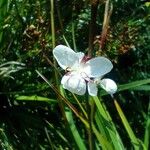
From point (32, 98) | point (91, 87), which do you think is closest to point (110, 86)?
point (91, 87)

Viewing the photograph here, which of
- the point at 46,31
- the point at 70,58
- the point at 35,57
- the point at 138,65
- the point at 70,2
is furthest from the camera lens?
the point at 138,65

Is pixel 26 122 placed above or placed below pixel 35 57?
below

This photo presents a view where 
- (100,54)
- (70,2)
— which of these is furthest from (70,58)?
(70,2)

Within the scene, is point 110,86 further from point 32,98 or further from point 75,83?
point 32,98

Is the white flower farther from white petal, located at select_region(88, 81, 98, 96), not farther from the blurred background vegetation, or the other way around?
the blurred background vegetation

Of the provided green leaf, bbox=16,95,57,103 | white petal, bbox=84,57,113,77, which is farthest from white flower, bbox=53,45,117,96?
green leaf, bbox=16,95,57,103

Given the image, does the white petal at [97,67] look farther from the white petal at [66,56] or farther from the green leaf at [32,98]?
the green leaf at [32,98]

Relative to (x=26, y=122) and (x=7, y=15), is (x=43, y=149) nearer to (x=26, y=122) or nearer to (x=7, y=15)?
(x=26, y=122)

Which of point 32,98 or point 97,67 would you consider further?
point 32,98
